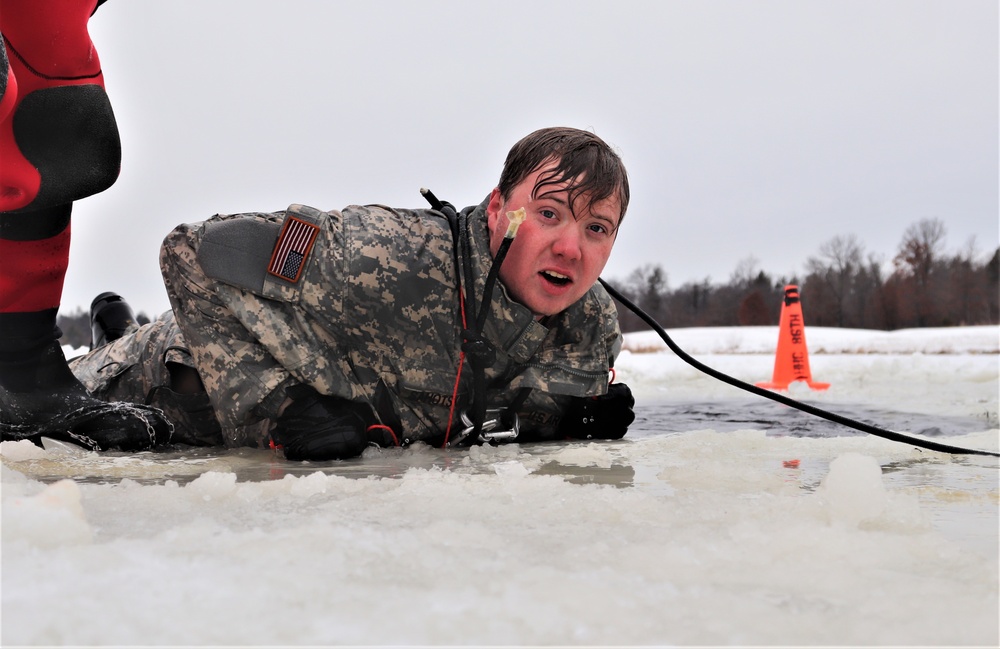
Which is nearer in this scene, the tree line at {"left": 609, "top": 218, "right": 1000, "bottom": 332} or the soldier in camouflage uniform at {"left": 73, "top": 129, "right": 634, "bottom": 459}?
the soldier in camouflage uniform at {"left": 73, "top": 129, "right": 634, "bottom": 459}

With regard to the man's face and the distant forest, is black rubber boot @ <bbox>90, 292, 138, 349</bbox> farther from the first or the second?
the distant forest

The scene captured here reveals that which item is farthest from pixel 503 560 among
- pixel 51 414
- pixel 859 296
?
pixel 859 296

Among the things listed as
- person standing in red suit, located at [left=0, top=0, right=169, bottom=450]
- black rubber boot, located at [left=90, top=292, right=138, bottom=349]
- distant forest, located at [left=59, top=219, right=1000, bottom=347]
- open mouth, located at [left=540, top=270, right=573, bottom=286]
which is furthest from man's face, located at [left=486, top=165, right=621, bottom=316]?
distant forest, located at [left=59, top=219, right=1000, bottom=347]

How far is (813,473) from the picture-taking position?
178 cm

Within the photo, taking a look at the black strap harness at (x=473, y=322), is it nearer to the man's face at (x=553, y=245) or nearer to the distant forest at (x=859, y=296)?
the man's face at (x=553, y=245)

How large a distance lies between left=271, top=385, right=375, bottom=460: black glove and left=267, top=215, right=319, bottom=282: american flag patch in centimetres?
36

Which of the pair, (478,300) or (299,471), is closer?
(299,471)

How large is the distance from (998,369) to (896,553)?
21.4 feet

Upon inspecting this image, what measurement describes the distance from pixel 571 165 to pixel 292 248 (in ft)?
2.94

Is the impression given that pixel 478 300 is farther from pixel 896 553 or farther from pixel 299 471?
pixel 896 553

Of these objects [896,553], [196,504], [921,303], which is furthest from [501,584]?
[921,303]

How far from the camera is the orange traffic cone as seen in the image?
5.48 metres

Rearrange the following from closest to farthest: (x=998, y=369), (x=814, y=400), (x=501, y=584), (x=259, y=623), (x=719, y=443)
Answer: (x=259, y=623) → (x=501, y=584) → (x=719, y=443) → (x=814, y=400) → (x=998, y=369)

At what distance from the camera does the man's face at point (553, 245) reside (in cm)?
224
